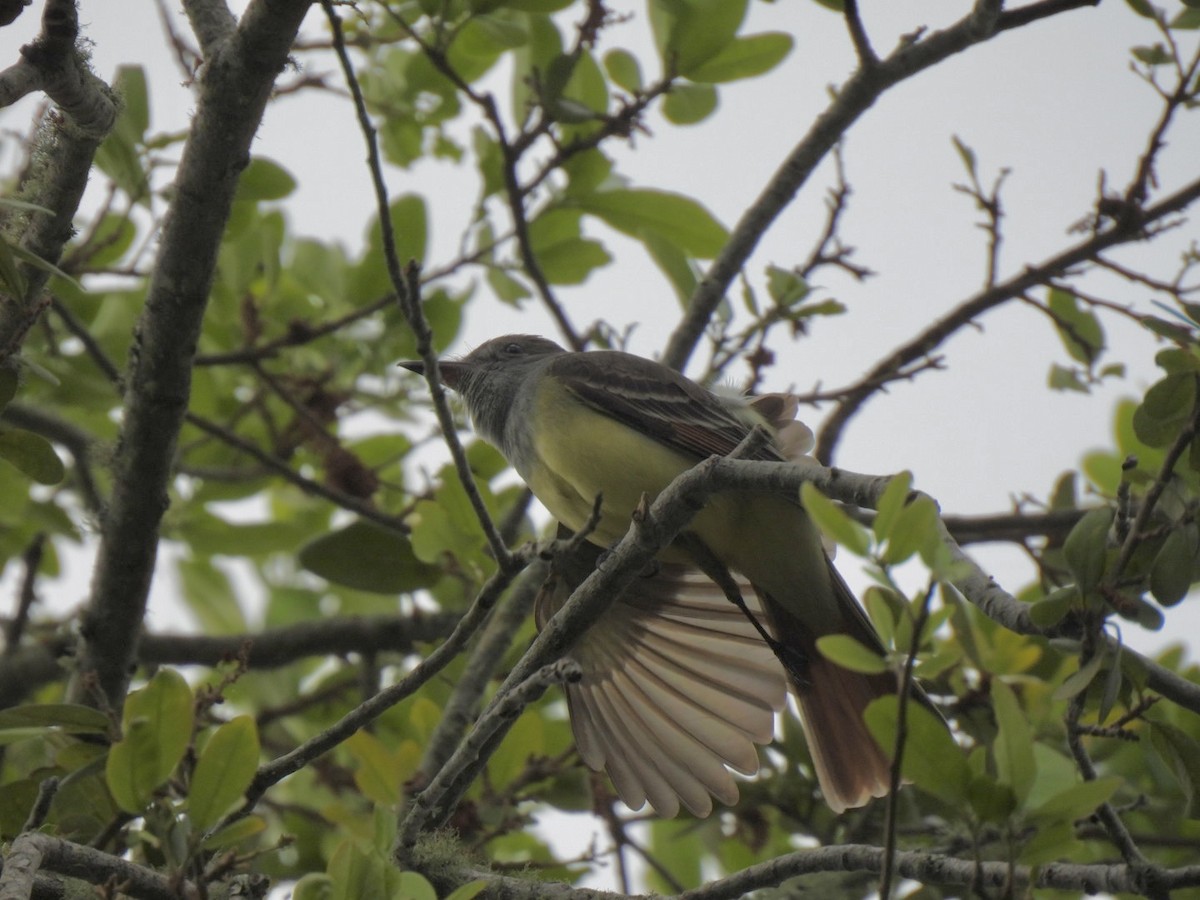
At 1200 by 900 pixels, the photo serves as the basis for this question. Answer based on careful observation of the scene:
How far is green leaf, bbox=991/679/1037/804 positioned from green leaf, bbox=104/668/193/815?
4.58 feet

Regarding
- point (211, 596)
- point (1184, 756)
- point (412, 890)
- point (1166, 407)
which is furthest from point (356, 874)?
point (211, 596)

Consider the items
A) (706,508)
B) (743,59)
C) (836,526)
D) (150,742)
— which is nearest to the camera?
(836,526)

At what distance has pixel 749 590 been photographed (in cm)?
531

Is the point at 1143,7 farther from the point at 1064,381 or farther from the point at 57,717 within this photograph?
the point at 57,717

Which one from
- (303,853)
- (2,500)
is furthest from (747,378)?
(2,500)

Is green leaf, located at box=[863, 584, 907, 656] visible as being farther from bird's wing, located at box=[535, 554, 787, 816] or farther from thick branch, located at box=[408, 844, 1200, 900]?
bird's wing, located at box=[535, 554, 787, 816]

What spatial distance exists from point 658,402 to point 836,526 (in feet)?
9.93

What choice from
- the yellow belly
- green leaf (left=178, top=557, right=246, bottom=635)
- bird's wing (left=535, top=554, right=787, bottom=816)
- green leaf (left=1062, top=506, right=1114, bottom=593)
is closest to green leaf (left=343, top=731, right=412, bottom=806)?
bird's wing (left=535, top=554, right=787, bottom=816)

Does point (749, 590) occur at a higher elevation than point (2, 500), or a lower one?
lower

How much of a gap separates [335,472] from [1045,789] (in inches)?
134

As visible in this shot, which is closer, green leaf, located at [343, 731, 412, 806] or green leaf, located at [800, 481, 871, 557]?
green leaf, located at [800, 481, 871, 557]

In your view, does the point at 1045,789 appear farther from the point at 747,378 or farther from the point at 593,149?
the point at 593,149

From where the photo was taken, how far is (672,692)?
529cm

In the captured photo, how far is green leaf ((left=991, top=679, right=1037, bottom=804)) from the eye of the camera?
6.95 ft
